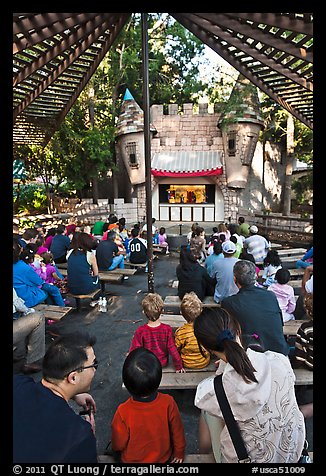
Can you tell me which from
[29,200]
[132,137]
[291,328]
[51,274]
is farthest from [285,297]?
[29,200]

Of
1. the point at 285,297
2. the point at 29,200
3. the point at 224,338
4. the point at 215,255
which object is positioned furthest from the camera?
the point at 29,200

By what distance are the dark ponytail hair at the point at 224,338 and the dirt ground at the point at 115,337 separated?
55.0 inches

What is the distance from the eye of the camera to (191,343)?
2939mm

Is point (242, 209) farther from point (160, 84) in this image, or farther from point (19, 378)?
point (19, 378)

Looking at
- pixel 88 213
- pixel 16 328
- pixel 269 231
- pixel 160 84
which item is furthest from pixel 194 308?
pixel 160 84

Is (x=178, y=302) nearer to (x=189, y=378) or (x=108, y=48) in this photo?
(x=189, y=378)

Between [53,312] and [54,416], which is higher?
[54,416]

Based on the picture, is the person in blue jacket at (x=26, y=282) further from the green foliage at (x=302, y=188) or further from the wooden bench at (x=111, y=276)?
the green foliage at (x=302, y=188)

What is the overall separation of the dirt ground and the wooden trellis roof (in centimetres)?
371

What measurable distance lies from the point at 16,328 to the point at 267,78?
555 centimetres

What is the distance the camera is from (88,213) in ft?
52.5

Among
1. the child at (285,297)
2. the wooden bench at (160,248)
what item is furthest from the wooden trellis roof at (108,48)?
the wooden bench at (160,248)

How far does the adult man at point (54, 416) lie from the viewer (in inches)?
53.1

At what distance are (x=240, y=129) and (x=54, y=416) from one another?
1578 centimetres
